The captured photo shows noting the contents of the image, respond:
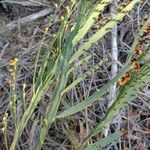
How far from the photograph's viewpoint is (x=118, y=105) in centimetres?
77

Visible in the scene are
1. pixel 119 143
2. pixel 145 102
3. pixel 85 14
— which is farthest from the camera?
pixel 145 102

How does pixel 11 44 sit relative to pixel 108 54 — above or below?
above

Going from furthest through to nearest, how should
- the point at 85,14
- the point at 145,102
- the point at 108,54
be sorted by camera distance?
1. the point at 108,54
2. the point at 145,102
3. the point at 85,14

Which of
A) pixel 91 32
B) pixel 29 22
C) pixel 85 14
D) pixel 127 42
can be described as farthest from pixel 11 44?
pixel 85 14

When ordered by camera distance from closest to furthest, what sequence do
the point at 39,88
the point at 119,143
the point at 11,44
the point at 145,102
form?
the point at 39,88 < the point at 119,143 < the point at 145,102 < the point at 11,44

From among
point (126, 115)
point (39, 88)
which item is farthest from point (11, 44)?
point (39, 88)

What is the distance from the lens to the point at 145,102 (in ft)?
4.73

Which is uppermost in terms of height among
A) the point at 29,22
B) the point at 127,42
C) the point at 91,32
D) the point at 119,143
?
the point at 29,22

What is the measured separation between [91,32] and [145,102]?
1.24 feet

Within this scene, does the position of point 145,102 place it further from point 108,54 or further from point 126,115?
point 108,54

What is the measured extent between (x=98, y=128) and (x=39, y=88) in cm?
16

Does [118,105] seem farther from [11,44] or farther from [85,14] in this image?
[11,44]

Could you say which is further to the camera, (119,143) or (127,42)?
(127,42)

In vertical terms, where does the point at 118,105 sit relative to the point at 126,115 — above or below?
above
